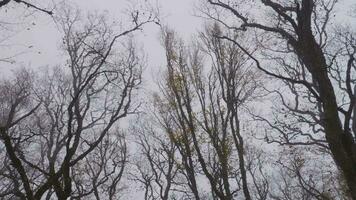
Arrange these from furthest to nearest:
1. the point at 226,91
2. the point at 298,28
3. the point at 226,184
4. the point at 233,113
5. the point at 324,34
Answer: the point at 324,34 < the point at 226,91 < the point at 233,113 < the point at 226,184 < the point at 298,28

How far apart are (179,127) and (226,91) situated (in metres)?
1.88

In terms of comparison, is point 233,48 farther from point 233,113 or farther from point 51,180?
point 51,180

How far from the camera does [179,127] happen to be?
12.0m

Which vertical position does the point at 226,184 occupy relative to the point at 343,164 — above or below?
above

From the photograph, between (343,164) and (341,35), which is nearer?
(343,164)

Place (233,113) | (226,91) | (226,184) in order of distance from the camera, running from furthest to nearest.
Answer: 1. (226,91)
2. (233,113)
3. (226,184)

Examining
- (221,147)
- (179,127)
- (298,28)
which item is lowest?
(298,28)

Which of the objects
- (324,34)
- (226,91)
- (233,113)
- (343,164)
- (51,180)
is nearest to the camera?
(343,164)

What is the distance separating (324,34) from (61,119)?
31.7 ft

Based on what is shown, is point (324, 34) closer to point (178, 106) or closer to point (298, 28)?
point (178, 106)

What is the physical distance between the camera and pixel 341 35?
1427cm

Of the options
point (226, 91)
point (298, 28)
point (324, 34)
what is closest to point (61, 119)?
point (226, 91)

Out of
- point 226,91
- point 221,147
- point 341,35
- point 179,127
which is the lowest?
point 221,147

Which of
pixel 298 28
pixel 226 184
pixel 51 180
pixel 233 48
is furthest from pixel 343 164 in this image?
pixel 233 48
